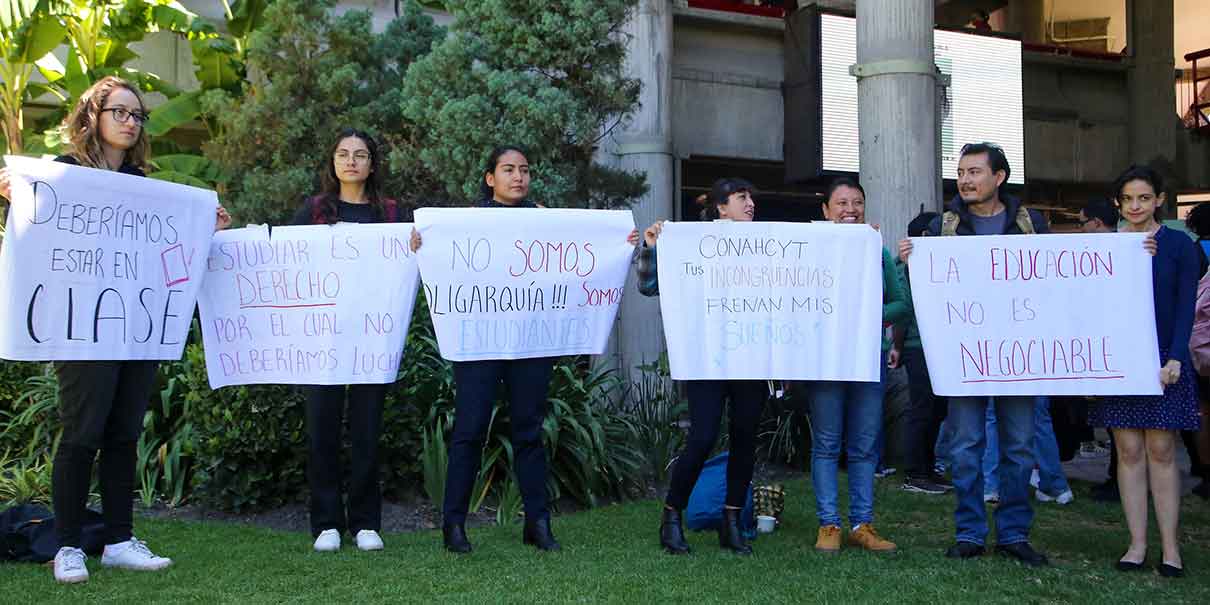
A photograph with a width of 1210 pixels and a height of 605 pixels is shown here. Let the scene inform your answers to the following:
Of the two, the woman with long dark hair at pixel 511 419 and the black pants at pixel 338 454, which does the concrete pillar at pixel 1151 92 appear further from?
the black pants at pixel 338 454

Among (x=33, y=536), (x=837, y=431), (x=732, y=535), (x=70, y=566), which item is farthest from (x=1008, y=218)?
(x=33, y=536)

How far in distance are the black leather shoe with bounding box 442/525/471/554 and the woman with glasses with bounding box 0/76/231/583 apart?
1.18 metres

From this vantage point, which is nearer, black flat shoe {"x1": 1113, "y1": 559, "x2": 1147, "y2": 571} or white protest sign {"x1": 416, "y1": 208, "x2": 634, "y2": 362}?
black flat shoe {"x1": 1113, "y1": 559, "x2": 1147, "y2": 571}

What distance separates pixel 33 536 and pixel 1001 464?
423 cm

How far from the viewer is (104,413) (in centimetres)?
459

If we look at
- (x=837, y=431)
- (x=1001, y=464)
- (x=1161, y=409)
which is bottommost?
(x=1001, y=464)

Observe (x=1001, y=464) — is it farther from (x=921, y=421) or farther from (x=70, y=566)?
(x=70, y=566)

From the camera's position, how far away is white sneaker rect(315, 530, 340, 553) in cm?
517

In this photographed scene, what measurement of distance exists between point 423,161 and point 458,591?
4.45 meters

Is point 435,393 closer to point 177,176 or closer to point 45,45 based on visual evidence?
point 177,176

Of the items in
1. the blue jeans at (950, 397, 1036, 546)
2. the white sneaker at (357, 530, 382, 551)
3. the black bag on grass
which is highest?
the blue jeans at (950, 397, 1036, 546)

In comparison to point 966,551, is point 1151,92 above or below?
above

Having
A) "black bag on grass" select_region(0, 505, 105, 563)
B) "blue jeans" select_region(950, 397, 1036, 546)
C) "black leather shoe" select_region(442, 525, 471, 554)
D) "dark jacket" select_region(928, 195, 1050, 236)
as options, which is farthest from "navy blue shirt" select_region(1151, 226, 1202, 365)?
"black bag on grass" select_region(0, 505, 105, 563)

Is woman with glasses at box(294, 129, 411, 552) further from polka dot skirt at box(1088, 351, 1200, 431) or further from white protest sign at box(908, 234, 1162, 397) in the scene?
polka dot skirt at box(1088, 351, 1200, 431)
